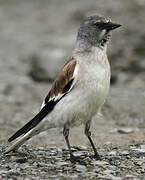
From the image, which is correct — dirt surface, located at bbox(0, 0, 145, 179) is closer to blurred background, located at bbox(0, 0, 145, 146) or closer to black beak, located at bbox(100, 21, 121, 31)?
blurred background, located at bbox(0, 0, 145, 146)

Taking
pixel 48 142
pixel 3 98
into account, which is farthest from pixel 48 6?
pixel 48 142

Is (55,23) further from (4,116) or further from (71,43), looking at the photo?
(4,116)

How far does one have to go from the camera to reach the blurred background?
11.1 metres

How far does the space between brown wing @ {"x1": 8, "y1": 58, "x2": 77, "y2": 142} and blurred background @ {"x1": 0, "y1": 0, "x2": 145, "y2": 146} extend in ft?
7.86

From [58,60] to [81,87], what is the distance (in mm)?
9016

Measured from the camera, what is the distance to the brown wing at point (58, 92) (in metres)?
7.12

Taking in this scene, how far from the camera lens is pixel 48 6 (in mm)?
19812

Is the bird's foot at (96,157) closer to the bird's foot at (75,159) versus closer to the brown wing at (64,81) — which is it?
the bird's foot at (75,159)

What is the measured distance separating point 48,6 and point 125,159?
13.3m

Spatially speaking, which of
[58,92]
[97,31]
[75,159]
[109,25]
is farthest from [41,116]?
[109,25]

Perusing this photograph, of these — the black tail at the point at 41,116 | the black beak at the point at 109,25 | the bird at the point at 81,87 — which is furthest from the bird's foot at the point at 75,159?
the black beak at the point at 109,25

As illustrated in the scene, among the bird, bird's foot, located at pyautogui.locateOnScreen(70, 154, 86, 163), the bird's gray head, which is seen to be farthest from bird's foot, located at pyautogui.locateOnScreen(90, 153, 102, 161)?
the bird's gray head

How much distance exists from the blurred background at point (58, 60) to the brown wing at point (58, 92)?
7.86 ft

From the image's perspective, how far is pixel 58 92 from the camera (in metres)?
7.29
